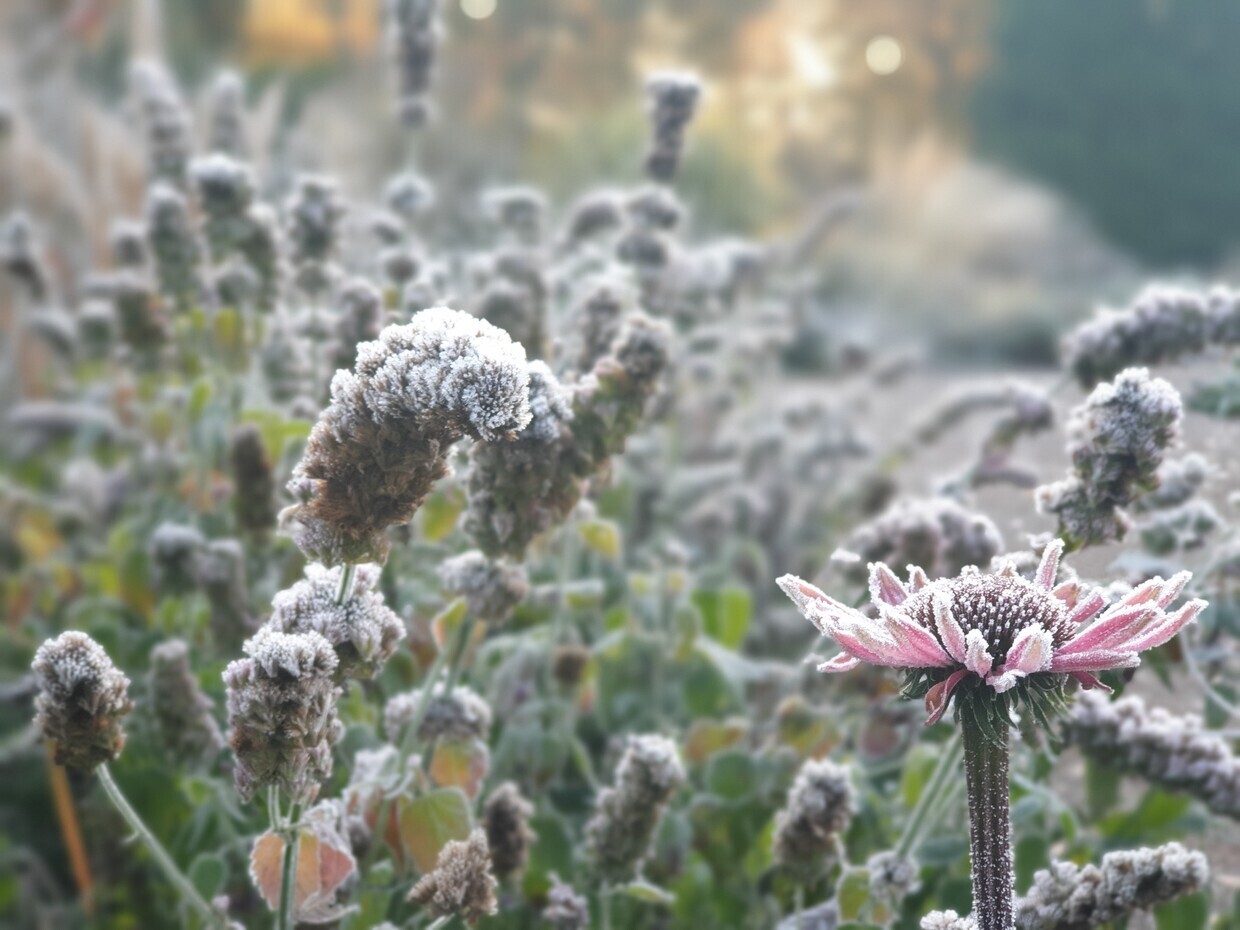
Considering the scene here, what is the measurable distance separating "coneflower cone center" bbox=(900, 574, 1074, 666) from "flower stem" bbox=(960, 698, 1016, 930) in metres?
0.03

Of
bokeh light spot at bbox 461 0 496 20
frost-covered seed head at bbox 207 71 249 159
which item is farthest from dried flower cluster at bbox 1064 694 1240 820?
bokeh light spot at bbox 461 0 496 20

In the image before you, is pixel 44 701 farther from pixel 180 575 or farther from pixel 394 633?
pixel 180 575

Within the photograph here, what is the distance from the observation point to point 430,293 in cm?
74

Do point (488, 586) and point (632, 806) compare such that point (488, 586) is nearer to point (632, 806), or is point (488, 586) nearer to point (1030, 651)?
Result: point (632, 806)

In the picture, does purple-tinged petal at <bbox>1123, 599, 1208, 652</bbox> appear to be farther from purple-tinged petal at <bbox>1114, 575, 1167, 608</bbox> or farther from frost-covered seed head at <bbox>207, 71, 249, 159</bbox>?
frost-covered seed head at <bbox>207, 71, 249, 159</bbox>

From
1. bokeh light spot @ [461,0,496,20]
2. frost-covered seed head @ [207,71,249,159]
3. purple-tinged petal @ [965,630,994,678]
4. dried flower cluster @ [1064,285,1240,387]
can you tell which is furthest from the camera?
bokeh light spot @ [461,0,496,20]

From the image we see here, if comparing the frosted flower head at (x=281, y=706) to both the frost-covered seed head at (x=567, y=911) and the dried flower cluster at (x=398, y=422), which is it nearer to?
the dried flower cluster at (x=398, y=422)

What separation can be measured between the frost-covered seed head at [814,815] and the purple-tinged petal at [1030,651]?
0.18 m

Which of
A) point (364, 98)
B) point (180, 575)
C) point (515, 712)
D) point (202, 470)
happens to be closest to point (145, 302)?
point (202, 470)

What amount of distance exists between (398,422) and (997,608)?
0.19 meters

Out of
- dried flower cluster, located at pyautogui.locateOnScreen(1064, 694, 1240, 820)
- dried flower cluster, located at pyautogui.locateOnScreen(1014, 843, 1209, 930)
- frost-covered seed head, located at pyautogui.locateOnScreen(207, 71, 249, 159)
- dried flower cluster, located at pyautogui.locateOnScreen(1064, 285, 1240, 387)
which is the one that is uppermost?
frost-covered seed head, located at pyautogui.locateOnScreen(207, 71, 249, 159)

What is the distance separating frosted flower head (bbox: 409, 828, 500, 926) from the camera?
440mm

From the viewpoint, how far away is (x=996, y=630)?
400 millimetres

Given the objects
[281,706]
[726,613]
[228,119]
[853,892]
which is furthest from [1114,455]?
[228,119]
